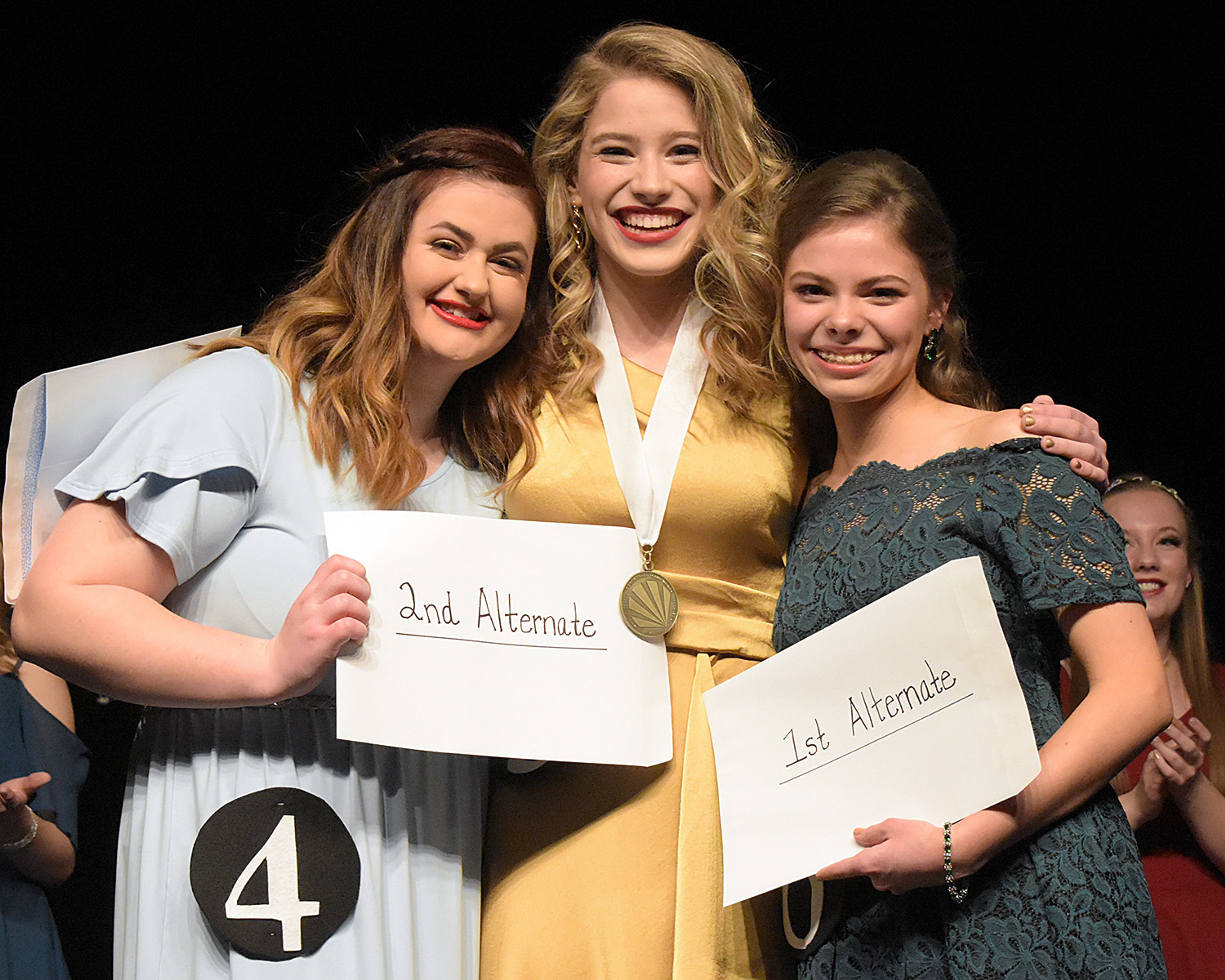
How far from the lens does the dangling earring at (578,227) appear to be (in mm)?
1997

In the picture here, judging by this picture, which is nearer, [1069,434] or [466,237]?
[1069,434]

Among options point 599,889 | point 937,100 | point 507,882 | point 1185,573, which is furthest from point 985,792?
point 937,100

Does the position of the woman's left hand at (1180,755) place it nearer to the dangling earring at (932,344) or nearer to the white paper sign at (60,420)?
the dangling earring at (932,344)

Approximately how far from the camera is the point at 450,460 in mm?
1833

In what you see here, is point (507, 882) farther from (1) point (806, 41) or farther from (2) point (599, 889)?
(1) point (806, 41)

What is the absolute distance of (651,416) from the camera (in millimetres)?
1831

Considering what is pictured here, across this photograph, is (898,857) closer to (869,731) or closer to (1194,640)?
(869,731)

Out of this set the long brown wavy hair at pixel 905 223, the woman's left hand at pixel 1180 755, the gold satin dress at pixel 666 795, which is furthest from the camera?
the woman's left hand at pixel 1180 755

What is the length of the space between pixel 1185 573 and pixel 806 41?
1356 millimetres

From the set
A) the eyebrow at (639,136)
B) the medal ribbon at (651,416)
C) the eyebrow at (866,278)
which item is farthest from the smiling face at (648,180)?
the eyebrow at (866,278)

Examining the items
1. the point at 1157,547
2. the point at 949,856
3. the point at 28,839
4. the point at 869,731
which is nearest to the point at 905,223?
the point at 869,731

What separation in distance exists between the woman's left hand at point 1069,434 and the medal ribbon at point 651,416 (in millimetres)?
511

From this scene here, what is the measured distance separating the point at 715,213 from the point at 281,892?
1.16m

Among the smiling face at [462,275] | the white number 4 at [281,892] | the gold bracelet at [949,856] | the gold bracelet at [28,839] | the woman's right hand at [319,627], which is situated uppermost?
the smiling face at [462,275]
